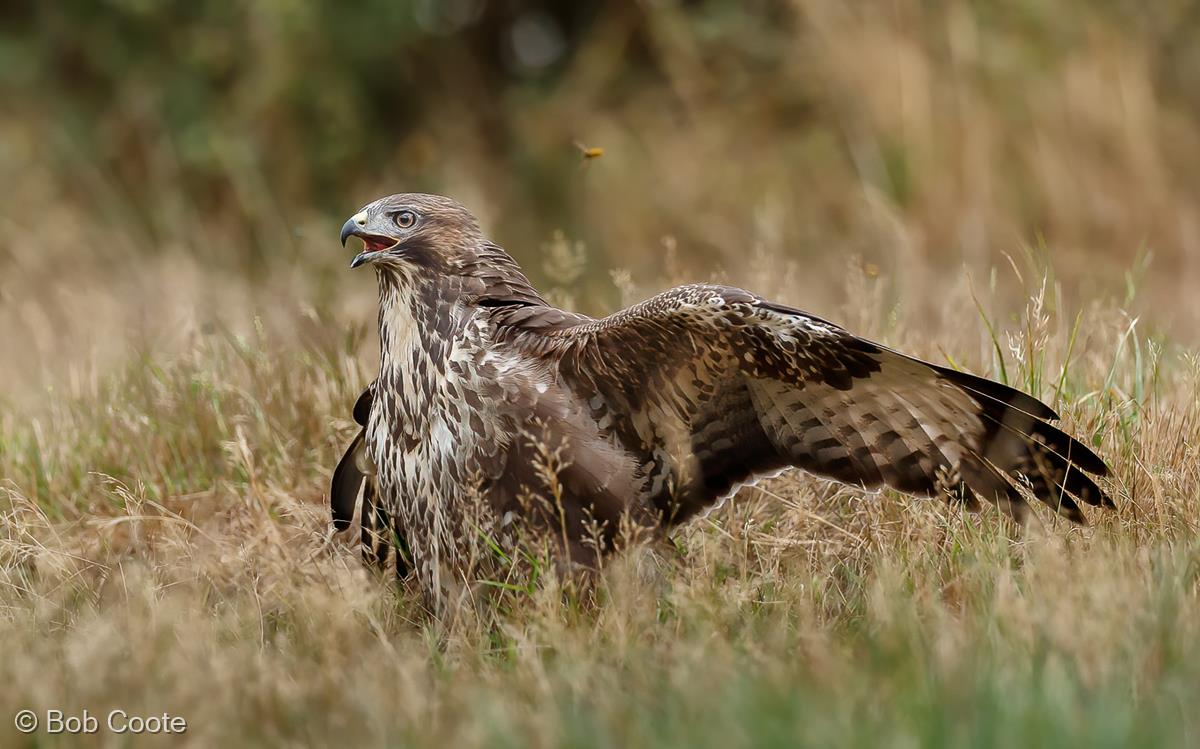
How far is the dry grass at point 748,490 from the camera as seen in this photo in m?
2.93

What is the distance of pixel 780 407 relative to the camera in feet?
12.4

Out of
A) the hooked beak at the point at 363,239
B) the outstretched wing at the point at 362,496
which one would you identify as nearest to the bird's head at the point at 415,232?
the hooked beak at the point at 363,239

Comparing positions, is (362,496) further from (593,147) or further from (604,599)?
(593,147)

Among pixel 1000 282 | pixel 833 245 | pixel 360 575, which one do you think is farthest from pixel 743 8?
pixel 360 575

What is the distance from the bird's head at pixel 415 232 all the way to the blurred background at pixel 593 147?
1.02 meters

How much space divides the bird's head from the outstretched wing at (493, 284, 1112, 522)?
0.98 feet

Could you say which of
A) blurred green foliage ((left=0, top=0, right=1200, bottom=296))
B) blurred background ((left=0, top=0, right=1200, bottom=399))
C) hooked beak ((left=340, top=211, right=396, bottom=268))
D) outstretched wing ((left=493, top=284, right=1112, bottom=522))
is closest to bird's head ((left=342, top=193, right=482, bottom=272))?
hooked beak ((left=340, top=211, right=396, bottom=268))

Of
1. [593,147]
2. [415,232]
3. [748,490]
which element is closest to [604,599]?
[748,490]

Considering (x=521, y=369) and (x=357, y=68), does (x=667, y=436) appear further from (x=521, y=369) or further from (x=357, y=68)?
(x=357, y=68)

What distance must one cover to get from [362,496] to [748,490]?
1.15 meters

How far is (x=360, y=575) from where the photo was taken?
11.7 ft

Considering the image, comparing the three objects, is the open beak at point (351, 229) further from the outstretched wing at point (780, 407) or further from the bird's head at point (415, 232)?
the outstretched wing at point (780, 407)

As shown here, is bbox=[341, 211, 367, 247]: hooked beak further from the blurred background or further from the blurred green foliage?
the blurred green foliage

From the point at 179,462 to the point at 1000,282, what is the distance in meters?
4.69
